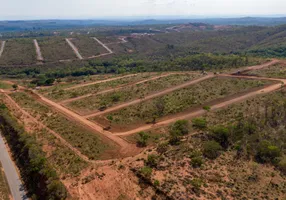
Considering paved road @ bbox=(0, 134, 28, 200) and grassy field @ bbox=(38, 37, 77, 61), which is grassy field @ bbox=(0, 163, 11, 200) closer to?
paved road @ bbox=(0, 134, 28, 200)

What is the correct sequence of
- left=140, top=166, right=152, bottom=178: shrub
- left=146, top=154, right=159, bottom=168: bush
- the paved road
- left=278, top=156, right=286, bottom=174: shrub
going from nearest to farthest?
left=140, top=166, right=152, bottom=178: shrub
left=278, top=156, right=286, bottom=174: shrub
the paved road
left=146, top=154, right=159, bottom=168: bush

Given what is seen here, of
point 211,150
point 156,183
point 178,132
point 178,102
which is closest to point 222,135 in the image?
point 211,150

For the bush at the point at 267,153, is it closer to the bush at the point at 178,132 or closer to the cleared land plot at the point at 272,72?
the bush at the point at 178,132

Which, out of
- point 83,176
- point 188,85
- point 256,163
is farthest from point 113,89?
point 256,163

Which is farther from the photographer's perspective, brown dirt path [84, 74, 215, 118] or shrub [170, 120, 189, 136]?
brown dirt path [84, 74, 215, 118]

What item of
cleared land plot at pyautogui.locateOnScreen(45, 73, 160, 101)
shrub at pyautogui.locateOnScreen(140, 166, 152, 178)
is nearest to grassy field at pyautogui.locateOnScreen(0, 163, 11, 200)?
shrub at pyautogui.locateOnScreen(140, 166, 152, 178)

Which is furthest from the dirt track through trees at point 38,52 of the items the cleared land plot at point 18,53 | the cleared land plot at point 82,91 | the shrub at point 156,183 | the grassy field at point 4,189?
the shrub at point 156,183
